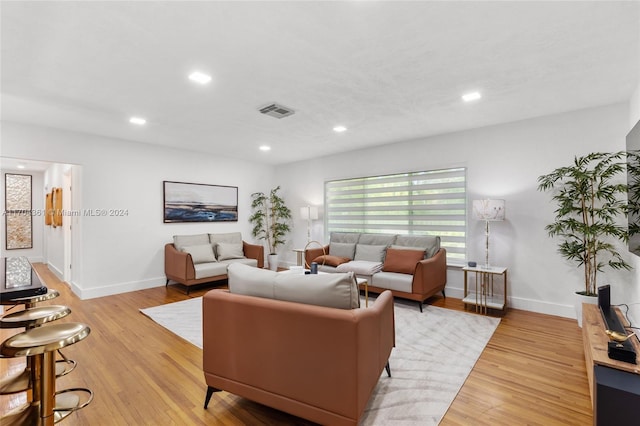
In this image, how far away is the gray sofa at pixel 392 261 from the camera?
4.16 metres

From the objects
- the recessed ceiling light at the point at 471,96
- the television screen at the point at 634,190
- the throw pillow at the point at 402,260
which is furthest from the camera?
the throw pillow at the point at 402,260

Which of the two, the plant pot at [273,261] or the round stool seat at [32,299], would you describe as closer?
the round stool seat at [32,299]

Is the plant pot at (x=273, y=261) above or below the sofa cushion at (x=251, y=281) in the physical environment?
below

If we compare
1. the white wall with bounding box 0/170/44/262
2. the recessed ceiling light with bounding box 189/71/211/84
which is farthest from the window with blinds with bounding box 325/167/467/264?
the white wall with bounding box 0/170/44/262

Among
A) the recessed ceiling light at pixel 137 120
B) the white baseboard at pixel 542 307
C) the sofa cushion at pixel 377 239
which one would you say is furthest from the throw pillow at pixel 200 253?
Result: the white baseboard at pixel 542 307

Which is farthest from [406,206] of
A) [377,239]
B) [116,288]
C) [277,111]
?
[116,288]

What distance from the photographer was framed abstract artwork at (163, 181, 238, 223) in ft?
19.0

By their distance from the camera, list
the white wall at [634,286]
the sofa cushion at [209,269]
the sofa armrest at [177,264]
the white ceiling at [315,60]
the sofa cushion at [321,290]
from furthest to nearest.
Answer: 1. the sofa cushion at [209,269]
2. the sofa armrest at [177,264]
3. the white wall at [634,286]
4. the white ceiling at [315,60]
5. the sofa cushion at [321,290]

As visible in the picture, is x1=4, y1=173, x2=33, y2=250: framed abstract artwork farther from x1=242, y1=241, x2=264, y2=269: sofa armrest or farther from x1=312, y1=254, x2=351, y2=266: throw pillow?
x1=312, y1=254, x2=351, y2=266: throw pillow

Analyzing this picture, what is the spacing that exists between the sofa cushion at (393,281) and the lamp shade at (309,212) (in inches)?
91.3

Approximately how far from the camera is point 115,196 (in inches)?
202

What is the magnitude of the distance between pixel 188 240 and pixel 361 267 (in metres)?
3.33

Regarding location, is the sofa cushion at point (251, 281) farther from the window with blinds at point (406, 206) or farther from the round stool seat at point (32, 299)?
the window with blinds at point (406, 206)

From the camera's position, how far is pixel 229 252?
5953mm
